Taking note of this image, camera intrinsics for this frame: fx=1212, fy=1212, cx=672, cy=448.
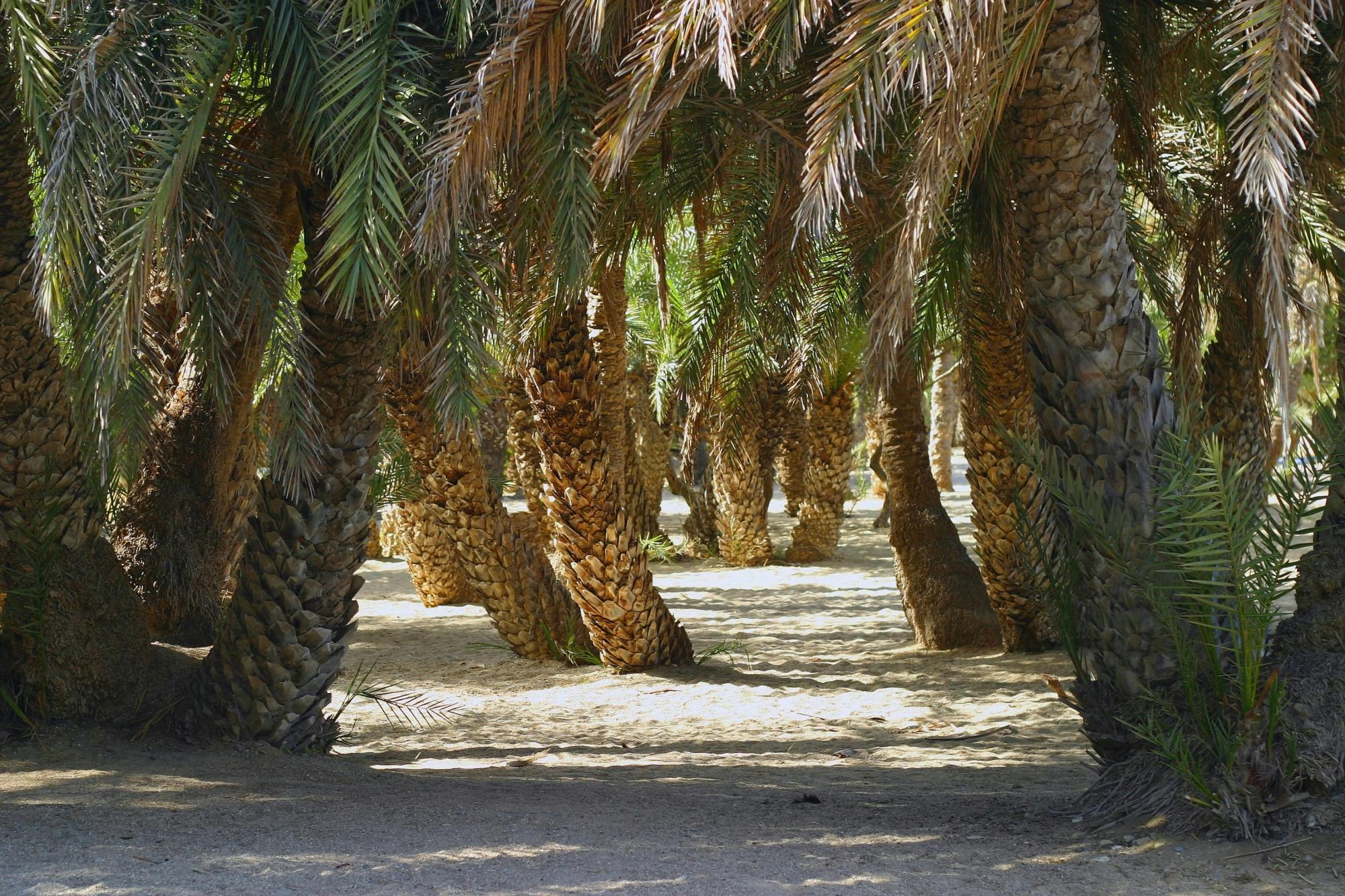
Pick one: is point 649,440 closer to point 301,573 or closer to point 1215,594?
point 301,573

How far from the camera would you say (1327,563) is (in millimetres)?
4848

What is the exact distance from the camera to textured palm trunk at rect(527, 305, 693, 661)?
29.2 ft

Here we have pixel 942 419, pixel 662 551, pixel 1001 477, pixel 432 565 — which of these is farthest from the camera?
pixel 942 419

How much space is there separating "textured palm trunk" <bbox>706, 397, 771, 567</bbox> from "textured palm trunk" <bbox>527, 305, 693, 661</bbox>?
18.9ft

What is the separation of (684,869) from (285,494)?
2881mm

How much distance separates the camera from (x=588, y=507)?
9133 mm

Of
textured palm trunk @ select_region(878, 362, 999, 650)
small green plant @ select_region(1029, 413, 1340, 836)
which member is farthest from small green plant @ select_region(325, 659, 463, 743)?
small green plant @ select_region(1029, 413, 1340, 836)

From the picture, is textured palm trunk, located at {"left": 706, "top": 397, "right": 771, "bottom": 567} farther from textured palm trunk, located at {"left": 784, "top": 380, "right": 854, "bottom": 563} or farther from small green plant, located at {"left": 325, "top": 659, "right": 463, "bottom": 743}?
small green plant, located at {"left": 325, "top": 659, "right": 463, "bottom": 743}

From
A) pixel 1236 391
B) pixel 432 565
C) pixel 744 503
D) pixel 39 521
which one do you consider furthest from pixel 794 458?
pixel 39 521

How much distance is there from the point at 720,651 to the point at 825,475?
6.44 m

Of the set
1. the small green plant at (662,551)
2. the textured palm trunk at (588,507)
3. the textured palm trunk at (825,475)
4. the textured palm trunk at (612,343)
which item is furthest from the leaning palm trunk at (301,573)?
the small green plant at (662,551)

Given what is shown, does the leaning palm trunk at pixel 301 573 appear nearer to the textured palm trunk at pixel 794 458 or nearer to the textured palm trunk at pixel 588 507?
the textured palm trunk at pixel 588 507

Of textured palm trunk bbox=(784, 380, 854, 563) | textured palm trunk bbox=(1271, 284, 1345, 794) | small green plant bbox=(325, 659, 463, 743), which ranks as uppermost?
textured palm trunk bbox=(784, 380, 854, 563)

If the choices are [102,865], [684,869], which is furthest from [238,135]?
[684,869]
